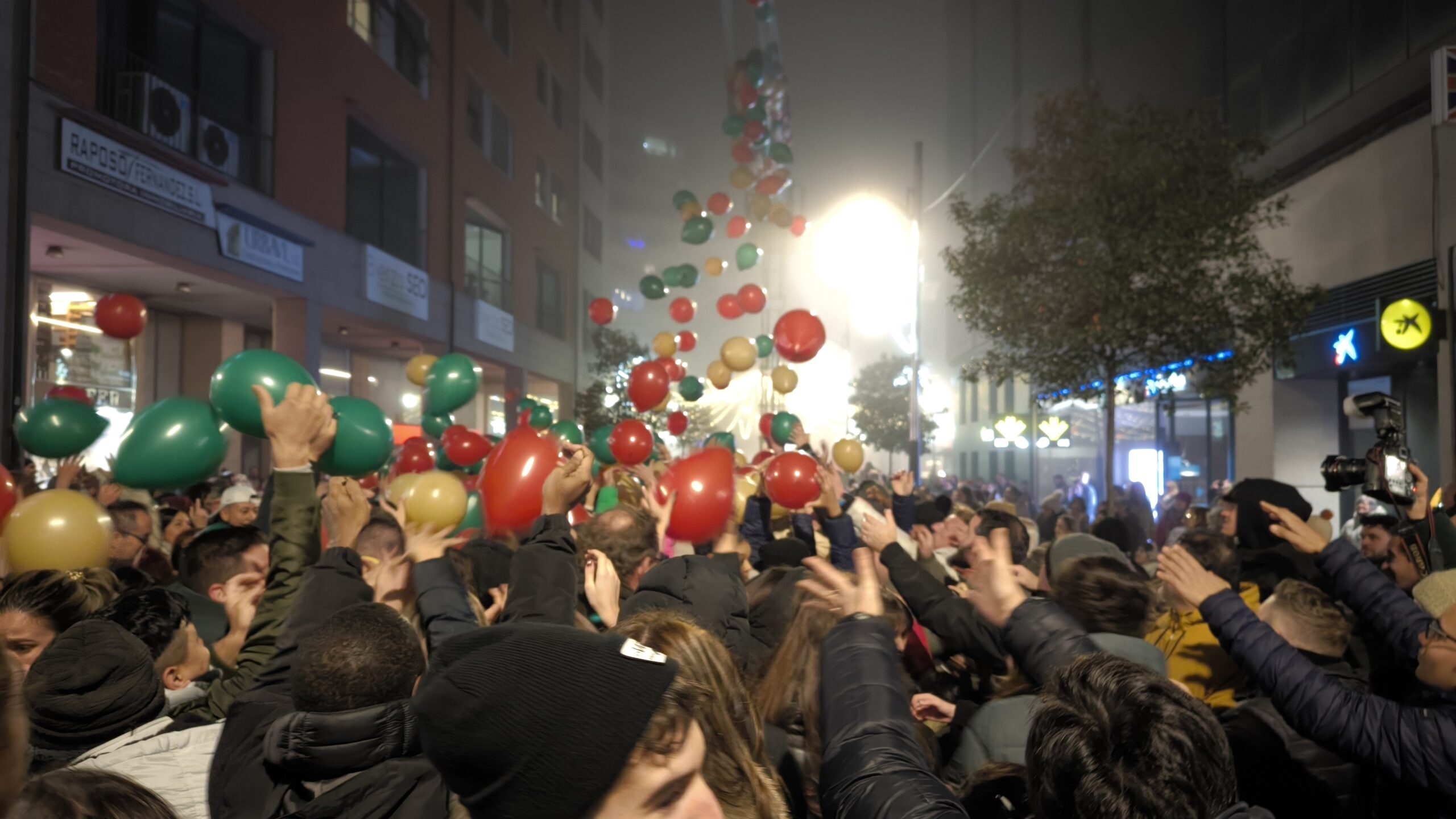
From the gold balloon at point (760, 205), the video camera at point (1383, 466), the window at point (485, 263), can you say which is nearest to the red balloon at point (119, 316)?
the video camera at point (1383, 466)

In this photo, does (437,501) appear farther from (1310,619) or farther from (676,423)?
(676,423)

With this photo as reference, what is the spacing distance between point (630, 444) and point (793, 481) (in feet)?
8.99

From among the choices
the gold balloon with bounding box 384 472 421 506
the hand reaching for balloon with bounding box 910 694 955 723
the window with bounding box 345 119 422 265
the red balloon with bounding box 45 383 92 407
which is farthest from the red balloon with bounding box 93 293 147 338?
the window with bounding box 345 119 422 265

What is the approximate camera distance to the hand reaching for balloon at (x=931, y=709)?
129 inches

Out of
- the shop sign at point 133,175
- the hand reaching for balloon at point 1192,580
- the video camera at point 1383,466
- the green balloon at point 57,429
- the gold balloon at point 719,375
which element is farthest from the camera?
the gold balloon at point 719,375

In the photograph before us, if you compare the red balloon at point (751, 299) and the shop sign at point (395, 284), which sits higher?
the shop sign at point (395, 284)

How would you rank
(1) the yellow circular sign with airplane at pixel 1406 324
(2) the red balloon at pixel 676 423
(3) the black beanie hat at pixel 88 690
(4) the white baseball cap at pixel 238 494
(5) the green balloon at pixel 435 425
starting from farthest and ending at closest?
1. (2) the red balloon at pixel 676 423
2. (1) the yellow circular sign with airplane at pixel 1406 324
3. (5) the green balloon at pixel 435 425
4. (4) the white baseball cap at pixel 238 494
5. (3) the black beanie hat at pixel 88 690

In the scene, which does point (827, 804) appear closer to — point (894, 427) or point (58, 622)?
point (58, 622)

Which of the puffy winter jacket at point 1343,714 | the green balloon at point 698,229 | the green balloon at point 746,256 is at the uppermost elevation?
the green balloon at point 698,229

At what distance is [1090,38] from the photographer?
31.8 metres

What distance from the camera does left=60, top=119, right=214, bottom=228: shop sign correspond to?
37.0ft

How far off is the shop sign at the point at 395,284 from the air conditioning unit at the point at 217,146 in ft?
14.0

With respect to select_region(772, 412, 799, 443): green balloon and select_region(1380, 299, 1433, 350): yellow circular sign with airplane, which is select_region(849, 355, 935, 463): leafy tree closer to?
select_region(1380, 299, 1433, 350): yellow circular sign with airplane

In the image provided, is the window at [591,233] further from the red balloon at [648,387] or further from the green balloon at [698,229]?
the red balloon at [648,387]
